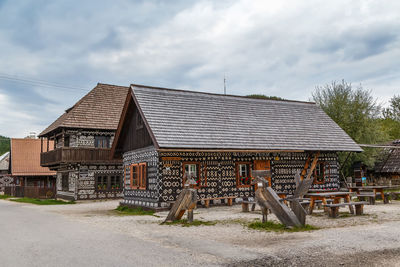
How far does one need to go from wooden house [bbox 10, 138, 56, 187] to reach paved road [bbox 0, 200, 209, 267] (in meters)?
28.7

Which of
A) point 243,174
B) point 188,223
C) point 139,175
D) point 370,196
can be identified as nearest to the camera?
point 188,223

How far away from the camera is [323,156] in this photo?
70.9 ft

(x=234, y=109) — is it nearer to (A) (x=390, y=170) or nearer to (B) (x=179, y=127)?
(B) (x=179, y=127)

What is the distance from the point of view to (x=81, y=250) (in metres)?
7.80

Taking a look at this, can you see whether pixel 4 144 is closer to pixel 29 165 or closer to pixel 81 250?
pixel 29 165

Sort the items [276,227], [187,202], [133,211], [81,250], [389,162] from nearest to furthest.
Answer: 1. [81,250]
2. [276,227]
3. [187,202]
4. [133,211]
5. [389,162]

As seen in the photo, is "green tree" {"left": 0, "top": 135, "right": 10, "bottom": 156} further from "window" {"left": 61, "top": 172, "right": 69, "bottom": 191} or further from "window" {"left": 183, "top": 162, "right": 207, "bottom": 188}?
"window" {"left": 183, "top": 162, "right": 207, "bottom": 188}

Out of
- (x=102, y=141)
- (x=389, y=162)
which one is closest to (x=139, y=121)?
(x=102, y=141)

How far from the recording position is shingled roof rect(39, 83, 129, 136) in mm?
26734

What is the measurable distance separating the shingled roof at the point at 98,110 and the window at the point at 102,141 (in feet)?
3.38

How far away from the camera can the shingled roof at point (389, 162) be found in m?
28.8

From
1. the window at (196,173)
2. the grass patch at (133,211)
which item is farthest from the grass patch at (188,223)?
the window at (196,173)

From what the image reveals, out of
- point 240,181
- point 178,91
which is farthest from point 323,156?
point 178,91

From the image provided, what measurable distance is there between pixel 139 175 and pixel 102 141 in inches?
396
